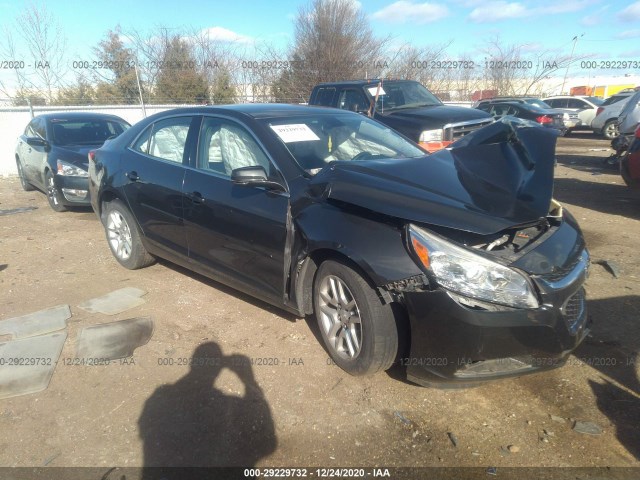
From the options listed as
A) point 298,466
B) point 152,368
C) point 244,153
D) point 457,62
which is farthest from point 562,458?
point 457,62

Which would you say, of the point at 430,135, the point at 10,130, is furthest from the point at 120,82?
the point at 430,135

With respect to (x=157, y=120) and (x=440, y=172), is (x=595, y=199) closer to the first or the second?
(x=440, y=172)

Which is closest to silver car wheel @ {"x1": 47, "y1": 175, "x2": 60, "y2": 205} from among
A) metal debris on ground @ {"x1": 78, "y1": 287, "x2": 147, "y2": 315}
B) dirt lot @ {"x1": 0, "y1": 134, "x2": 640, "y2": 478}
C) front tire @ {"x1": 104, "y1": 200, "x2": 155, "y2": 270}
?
front tire @ {"x1": 104, "y1": 200, "x2": 155, "y2": 270}

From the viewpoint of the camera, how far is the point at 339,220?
293 cm

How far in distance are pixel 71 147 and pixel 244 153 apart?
5.46 metres

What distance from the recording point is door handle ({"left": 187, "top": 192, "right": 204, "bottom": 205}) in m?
3.82

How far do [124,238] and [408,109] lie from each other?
5.88 m

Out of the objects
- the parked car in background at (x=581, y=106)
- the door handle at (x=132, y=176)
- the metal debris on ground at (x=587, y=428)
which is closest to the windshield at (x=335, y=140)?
the door handle at (x=132, y=176)

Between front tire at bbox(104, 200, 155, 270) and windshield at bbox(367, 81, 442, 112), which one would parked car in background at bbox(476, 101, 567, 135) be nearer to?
windshield at bbox(367, 81, 442, 112)

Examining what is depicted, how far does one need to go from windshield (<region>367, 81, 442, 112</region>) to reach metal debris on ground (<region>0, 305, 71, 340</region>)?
6.64m

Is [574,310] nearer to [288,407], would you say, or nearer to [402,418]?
[402,418]

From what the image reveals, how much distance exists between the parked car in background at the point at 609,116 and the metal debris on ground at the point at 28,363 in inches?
711

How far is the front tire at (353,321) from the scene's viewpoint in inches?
109

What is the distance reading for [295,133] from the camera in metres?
3.63
